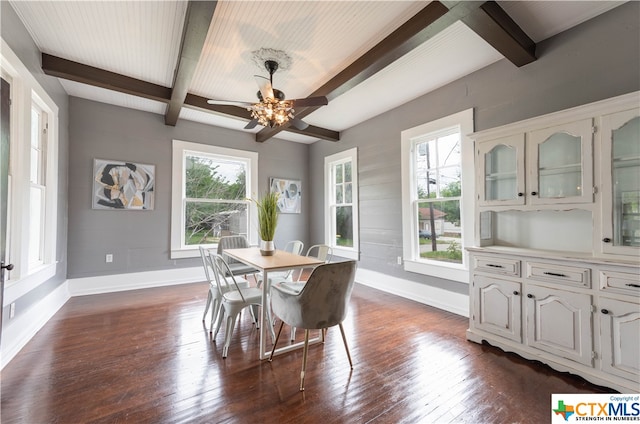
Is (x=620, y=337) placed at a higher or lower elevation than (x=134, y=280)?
higher

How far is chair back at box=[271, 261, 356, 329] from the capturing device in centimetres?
184

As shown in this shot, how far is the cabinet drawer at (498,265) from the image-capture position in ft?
7.54

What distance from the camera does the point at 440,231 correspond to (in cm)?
364

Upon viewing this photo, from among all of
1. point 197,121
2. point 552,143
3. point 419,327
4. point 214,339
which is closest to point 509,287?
point 419,327

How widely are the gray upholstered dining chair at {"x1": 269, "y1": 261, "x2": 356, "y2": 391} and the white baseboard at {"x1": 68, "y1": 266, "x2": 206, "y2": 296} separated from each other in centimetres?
330

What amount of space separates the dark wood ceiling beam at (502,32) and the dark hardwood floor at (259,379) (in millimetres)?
2719

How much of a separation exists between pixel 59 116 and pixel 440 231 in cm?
520

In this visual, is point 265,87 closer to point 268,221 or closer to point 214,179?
point 268,221

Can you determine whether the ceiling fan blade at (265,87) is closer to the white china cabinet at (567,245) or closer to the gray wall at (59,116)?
the gray wall at (59,116)

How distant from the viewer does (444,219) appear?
11.8ft

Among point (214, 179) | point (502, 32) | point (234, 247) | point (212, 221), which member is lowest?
point (234, 247)

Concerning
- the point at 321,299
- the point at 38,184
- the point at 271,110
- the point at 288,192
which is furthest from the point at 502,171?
the point at 38,184

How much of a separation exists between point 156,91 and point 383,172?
3.43 meters

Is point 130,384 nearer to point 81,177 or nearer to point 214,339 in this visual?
point 214,339
